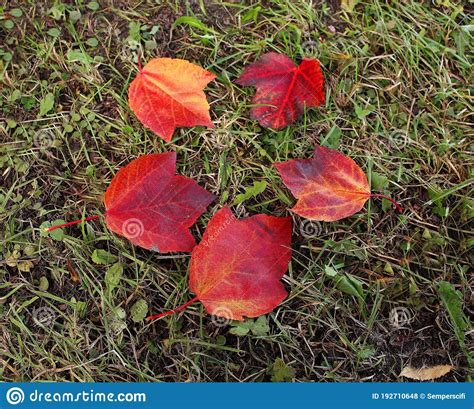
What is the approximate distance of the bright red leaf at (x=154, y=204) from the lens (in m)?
2.00

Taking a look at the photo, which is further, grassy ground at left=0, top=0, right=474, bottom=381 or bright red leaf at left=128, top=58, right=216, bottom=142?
bright red leaf at left=128, top=58, right=216, bottom=142

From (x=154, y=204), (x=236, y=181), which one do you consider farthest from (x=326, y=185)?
(x=154, y=204)

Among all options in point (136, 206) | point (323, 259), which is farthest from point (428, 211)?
point (136, 206)

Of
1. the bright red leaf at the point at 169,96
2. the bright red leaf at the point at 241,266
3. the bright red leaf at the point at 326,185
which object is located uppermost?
the bright red leaf at the point at 169,96

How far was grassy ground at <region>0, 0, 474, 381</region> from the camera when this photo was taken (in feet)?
6.54

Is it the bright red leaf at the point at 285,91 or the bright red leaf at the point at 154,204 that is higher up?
the bright red leaf at the point at 285,91

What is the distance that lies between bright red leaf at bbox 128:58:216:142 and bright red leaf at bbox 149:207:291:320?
15.5 inches

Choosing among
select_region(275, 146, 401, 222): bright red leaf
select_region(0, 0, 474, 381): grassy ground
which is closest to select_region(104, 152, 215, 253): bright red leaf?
select_region(0, 0, 474, 381): grassy ground

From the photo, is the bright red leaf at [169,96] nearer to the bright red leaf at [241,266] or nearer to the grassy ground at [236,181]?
the grassy ground at [236,181]

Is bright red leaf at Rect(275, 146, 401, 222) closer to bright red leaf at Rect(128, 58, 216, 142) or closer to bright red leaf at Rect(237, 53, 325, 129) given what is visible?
bright red leaf at Rect(237, 53, 325, 129)

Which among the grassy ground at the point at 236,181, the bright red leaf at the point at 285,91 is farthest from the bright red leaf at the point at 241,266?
the bright red leaf at the point at 285,91

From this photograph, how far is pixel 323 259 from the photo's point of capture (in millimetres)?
2043

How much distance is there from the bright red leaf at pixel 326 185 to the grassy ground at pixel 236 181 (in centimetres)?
6

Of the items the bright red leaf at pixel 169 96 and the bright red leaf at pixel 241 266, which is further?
the bright red leaf at pixel 169 96
